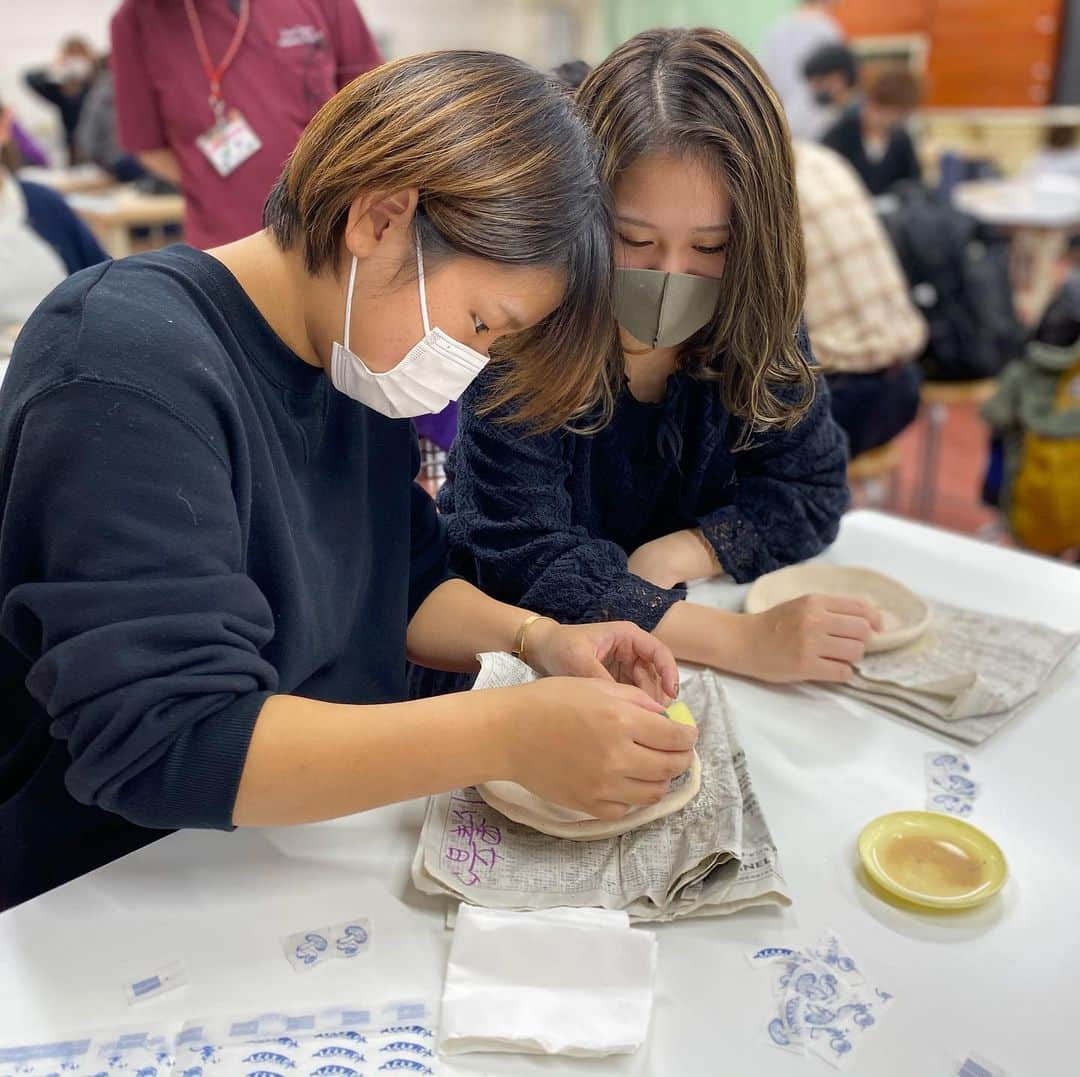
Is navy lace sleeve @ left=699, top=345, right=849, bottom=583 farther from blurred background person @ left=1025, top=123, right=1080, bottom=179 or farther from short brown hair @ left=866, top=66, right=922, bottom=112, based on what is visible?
blurred background person @ left=1025, top=123, right=1080, bottom=179

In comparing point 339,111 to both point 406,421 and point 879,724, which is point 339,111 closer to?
point 406,421

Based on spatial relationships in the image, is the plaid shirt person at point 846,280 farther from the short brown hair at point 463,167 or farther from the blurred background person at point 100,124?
the blurred background person at point 100,124

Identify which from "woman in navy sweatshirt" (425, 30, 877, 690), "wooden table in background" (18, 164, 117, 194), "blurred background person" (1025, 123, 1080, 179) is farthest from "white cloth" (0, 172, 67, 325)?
"blurred background person" (1025, 123, 1080, 179)

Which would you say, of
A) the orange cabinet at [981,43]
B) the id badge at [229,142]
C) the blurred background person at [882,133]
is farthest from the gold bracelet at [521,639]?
the orange cabinet at [981,43]

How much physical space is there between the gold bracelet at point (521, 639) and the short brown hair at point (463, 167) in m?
0.34

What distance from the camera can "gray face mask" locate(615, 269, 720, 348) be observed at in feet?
3.62

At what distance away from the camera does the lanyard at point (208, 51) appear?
7.50 ft

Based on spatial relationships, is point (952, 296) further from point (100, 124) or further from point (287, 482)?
point (100, 124)

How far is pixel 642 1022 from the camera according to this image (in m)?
0.68

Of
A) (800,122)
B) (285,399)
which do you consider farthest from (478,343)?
(800,122)

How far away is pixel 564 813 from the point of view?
846 mm

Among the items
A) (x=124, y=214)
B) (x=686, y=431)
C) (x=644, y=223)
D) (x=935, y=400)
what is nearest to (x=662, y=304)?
(x=644, y=223)

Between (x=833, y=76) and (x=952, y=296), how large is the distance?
1.87 metres

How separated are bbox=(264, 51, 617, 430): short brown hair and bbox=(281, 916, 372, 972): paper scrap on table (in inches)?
20.3
